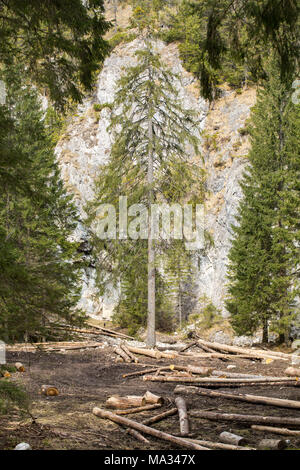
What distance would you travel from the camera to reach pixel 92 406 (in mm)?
6266

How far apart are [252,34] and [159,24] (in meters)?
52.9

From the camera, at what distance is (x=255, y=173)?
68.9 feet

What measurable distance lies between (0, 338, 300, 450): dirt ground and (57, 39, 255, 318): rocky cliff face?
16.4m

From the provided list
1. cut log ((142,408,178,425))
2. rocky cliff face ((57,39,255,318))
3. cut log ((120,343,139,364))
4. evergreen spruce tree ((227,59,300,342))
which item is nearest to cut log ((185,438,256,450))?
cut log ((142,408,178,425))

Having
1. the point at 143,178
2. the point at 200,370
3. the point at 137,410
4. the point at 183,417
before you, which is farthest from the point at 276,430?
the point at 143,178

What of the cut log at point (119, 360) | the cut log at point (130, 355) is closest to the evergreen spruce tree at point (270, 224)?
the cut log at point (130, 355)

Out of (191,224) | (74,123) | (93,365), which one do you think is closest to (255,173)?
(191,224)

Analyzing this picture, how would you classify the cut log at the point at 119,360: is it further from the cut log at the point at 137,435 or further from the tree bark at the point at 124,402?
the cut log at the point at 137,435

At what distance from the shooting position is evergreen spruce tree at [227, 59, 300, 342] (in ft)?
59.2

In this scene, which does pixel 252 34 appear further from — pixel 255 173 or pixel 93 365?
pixel 255 173

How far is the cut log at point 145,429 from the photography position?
163 inches

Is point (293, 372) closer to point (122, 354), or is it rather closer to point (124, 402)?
point (124, 402)

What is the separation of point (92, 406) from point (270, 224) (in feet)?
54.9

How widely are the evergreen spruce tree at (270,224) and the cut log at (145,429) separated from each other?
14.0m
